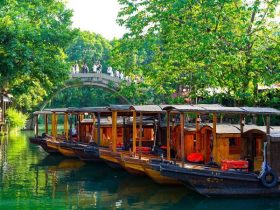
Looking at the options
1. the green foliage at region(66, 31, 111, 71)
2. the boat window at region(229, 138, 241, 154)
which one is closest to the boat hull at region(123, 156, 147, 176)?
the boat window at region(229, 138, 241, 154)

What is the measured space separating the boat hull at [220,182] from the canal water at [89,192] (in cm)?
22

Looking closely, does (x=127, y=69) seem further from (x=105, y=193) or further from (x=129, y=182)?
(x=105, y=193)

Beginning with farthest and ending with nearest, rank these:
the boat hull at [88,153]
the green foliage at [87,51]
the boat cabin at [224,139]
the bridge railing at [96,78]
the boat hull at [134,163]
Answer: the green foliage at [87,51], the bridge railing at [96,78], the boat hull at [88,153], the boat hull at [134,163], the boat cabin at [224,139]

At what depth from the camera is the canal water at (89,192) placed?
1282 centimetres

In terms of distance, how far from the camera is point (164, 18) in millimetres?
19234

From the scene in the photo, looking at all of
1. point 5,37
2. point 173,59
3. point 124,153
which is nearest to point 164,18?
point 173,59

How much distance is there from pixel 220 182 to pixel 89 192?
403 cm

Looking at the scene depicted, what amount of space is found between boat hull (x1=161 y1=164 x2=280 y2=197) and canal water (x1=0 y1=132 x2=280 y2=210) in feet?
0.73

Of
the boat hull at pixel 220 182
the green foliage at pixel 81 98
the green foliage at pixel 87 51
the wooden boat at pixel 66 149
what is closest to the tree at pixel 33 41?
the wooden boat at pixel 66 149

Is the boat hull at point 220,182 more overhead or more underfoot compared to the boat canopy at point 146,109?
more underfoot

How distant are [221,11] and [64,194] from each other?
848cm

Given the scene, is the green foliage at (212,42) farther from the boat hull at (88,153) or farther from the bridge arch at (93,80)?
the bridge arch at (93,80)

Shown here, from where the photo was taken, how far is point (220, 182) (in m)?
13.0

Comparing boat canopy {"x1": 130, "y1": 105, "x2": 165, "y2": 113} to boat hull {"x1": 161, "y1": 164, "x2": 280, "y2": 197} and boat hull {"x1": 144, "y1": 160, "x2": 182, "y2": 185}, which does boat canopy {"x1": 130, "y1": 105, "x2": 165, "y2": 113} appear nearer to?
boat hull {"x1": 144, "y1": 160, "x2": 182, "y2": 185}
